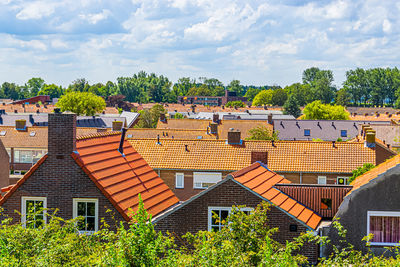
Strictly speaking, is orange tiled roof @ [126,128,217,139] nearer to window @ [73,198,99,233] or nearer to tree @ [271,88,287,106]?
window @ [73,198,99,233]

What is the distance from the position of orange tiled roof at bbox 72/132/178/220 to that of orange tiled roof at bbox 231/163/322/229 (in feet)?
9.44

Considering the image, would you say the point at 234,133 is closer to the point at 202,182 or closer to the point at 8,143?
the point at 202,182

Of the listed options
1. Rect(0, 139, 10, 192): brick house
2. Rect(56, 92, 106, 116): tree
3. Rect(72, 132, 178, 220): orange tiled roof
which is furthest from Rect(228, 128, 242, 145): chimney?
Rect(56, 92, 106, 116): tree

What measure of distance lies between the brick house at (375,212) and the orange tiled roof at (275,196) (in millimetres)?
846

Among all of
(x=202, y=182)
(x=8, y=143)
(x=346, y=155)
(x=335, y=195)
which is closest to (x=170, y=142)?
(x=202, y=182)

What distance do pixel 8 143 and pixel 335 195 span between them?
45770 mm

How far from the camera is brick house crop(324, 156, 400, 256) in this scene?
55.8ft

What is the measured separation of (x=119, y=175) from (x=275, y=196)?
16.8ft

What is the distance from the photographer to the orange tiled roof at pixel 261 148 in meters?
36.4

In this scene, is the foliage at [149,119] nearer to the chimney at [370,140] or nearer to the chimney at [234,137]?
the chimney at [234,137]

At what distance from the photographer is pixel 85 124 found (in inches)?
3300

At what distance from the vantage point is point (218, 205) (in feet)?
55.2

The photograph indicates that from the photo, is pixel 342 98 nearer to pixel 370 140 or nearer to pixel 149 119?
pixel 149 119

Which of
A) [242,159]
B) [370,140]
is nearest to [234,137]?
[242,159]
